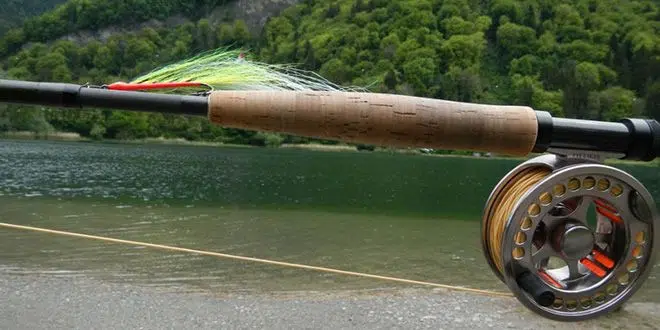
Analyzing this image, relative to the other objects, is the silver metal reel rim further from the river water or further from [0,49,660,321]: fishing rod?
the river water

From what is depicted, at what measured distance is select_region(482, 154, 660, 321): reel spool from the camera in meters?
1.91

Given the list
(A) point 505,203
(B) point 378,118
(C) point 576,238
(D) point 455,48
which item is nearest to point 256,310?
(A) point 505,203

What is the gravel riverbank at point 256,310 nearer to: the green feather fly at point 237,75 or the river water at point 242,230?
the river water at point 242,230

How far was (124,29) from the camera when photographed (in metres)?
183

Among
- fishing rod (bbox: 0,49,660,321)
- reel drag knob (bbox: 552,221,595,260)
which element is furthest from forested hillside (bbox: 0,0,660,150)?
reel drag knob (bbox: 552,221,595,260)

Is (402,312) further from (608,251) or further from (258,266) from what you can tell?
(608,251)

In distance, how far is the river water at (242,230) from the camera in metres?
12.1

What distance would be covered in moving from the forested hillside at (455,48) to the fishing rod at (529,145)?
9653cm

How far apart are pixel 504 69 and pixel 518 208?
155735mm

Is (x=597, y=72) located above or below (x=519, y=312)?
above

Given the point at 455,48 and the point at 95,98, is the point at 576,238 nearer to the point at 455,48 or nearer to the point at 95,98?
the point at 95,98

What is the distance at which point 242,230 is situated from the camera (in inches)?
774

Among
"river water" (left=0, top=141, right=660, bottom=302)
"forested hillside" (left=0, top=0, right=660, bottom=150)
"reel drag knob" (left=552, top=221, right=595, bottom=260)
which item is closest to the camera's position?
"reel drag knob" (left=552, top=221, right=595, bottom=260)

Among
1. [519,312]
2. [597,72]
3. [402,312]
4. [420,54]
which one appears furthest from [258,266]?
[597,72]
